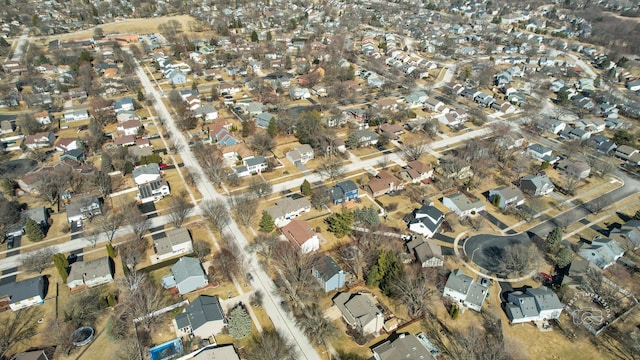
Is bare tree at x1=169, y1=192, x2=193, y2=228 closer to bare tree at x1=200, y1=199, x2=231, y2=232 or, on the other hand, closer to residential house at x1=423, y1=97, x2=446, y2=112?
bare tree at x1=200, y1=199, x2=231, y2=232

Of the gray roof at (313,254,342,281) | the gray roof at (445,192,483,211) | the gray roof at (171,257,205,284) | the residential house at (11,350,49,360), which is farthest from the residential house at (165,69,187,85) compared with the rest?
the residential house at (11,350,49,360)

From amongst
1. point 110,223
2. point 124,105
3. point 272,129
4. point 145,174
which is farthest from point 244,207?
point 124,105

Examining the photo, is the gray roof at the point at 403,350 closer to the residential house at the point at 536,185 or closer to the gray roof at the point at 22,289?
the residential house at the point at 536,185

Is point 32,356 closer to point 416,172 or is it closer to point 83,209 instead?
point 83,209

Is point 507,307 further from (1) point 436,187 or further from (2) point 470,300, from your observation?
(1) point 436,187

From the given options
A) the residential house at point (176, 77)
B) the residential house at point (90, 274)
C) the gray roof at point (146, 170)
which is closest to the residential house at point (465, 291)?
the residential house at point (90, 274)

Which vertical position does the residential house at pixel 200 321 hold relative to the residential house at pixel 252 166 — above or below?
above

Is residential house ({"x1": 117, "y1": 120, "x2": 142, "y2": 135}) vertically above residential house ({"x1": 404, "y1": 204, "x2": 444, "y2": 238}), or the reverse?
residential house ({"x1": 404, "y1": 204, "x2": 444, "y2": 238})
